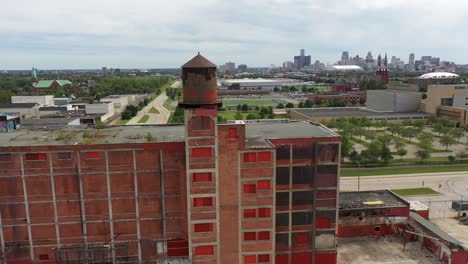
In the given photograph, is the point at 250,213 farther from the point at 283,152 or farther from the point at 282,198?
the point at 283,152

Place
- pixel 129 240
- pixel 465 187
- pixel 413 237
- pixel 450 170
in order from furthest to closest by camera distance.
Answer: pixel 450 170 → pixel 465 187 → pixel 413 237 → pixel 129 240

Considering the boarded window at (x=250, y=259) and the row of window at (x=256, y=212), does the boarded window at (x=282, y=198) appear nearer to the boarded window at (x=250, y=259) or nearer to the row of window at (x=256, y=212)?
the row of window at (x=256, y=212)

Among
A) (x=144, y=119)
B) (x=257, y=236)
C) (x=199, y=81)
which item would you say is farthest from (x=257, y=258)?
(x=144, y=119)

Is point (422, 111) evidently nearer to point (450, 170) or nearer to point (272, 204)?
point (450, 170)

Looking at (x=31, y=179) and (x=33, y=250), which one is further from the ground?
(x=31, y=179)

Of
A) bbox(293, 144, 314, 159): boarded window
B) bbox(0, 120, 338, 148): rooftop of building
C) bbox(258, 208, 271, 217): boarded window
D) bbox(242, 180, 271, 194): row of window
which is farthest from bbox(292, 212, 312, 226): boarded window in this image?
bbox(0, 120, 338, 148): rooftop of building

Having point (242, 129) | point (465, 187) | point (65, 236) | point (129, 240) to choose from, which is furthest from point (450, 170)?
point (65, 236)

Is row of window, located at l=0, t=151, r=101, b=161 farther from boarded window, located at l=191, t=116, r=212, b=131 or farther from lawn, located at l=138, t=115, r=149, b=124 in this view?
lawn, located at l=138, t=115, r=149, b=124
